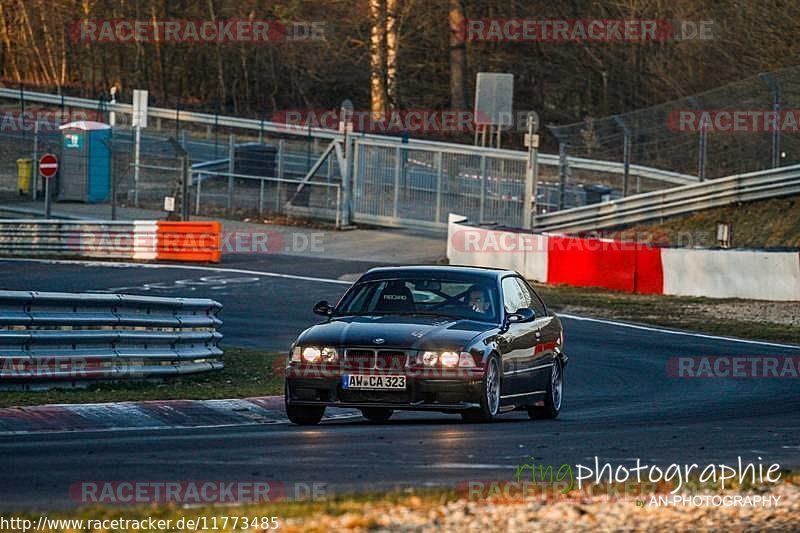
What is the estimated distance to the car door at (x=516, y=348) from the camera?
40.4ft

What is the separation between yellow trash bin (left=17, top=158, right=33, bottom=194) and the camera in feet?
141

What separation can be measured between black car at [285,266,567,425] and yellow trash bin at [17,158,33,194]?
32.1 metres

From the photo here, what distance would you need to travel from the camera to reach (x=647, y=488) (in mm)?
8078

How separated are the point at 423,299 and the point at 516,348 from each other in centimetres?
89

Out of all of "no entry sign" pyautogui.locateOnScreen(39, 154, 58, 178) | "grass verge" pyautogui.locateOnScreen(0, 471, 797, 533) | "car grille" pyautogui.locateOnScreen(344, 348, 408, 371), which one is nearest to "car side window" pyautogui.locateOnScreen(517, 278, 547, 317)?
"car grille" pyautogui.locateOnScreen(344, 348, 408, 371)

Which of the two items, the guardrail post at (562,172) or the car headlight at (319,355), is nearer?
the car headlight at (319,355)

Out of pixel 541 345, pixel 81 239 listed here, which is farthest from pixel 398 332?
pixel 81 239

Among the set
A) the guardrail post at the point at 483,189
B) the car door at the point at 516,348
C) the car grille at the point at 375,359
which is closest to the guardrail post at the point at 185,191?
the guardrail post at the point at 483,189

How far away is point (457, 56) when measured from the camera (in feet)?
173

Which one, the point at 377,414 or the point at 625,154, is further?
the point at 625,154

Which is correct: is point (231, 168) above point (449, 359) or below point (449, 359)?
above

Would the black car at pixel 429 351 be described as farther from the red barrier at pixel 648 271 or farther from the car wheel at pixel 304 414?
the red barrier at pixel 648 271

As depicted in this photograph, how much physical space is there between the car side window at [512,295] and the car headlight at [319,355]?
1.79 metres

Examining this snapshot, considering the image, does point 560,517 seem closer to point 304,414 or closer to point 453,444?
point 453,444
